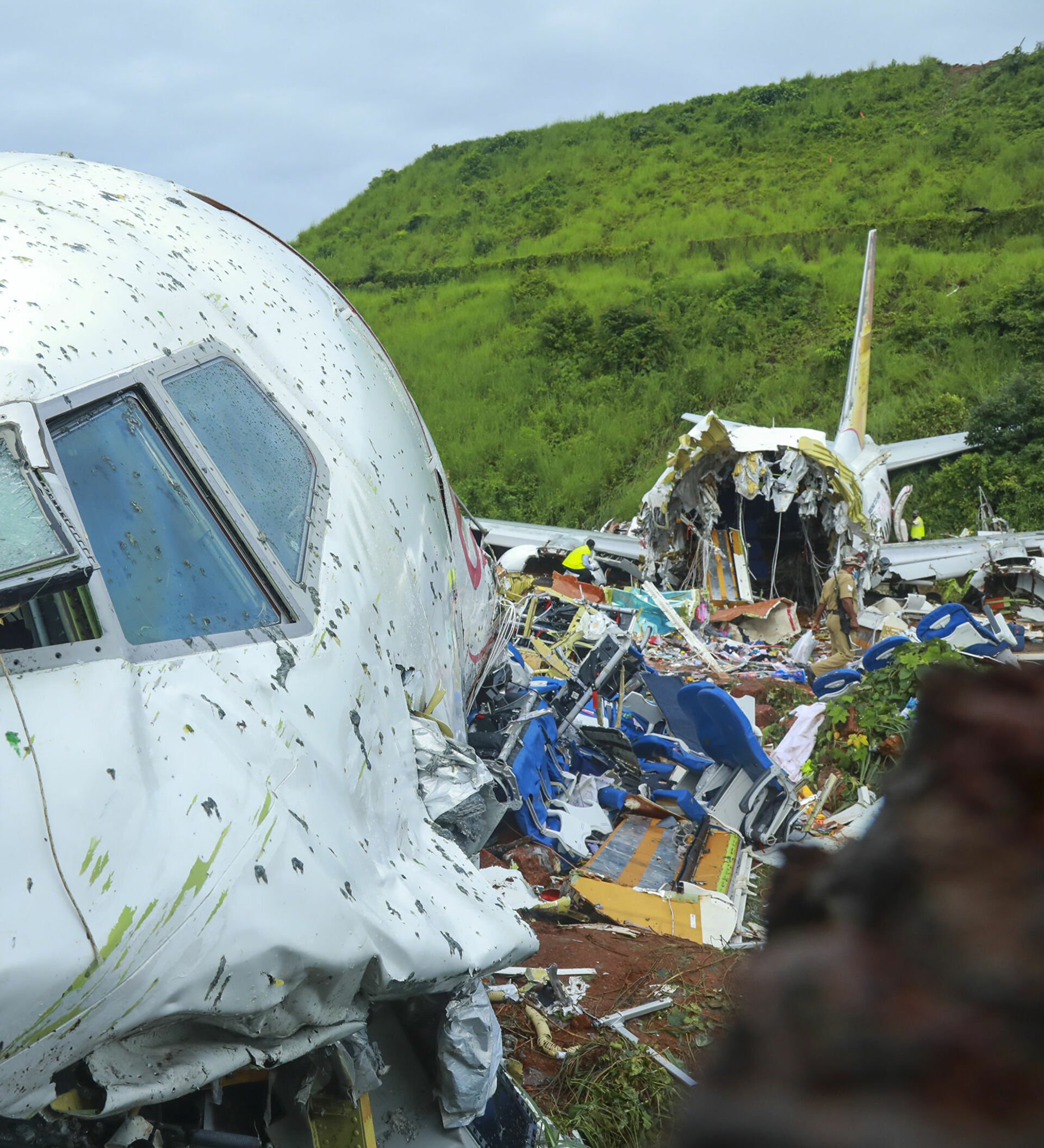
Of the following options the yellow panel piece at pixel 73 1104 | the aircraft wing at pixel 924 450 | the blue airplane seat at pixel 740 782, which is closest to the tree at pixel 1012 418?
the aircraft wing at pixel 924 450

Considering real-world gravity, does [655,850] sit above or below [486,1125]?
below

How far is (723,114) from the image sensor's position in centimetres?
4612

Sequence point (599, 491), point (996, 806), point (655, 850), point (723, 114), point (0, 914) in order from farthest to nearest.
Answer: point (723, 114) → point (599, 491) → point (655, 850) → point (0, 914) → point (996, 806)

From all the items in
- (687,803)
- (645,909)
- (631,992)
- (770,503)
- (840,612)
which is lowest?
(840,612)

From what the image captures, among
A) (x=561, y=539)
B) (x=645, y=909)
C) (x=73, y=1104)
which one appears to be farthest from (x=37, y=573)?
(x=561, y=539)

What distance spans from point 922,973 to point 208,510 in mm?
2415

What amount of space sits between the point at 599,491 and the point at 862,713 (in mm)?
16059

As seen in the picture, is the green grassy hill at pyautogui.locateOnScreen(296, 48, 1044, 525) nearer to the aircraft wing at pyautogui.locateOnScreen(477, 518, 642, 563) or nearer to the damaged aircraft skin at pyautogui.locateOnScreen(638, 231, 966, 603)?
the aircraft wing at pyautogui.locateOnScreen(477, 518, 642, 563)

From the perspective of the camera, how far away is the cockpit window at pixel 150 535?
2139mm

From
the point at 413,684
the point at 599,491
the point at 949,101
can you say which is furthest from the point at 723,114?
the point at 413,684

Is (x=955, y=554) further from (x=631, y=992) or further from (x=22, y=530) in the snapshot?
(x=22, y=530)

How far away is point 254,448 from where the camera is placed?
291 centimetres

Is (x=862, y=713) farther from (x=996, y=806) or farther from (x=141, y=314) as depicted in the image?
(x=996, y=806)

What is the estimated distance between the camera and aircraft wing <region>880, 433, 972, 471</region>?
19.8m
